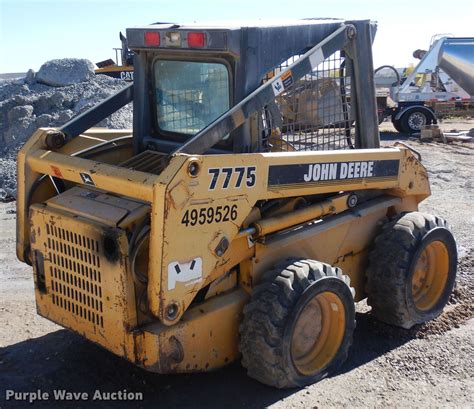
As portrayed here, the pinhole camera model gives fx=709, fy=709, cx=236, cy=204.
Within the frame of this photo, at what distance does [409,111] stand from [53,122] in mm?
9525

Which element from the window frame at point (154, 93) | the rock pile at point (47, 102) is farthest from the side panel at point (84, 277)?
the rock pile at point (47, 102)

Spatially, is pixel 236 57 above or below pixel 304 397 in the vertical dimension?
above

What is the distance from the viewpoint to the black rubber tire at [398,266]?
515 cm

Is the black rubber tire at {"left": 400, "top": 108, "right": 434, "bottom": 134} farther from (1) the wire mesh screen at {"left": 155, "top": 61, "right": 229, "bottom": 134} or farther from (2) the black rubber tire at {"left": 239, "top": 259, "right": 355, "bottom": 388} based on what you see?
(2) the black rubber tire at {"left": 239, "top": 259, "right": 355, "bottom": 388}

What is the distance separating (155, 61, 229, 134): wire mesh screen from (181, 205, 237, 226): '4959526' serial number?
35.5 inches

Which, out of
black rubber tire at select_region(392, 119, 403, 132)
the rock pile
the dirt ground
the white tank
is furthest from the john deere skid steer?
the white tank

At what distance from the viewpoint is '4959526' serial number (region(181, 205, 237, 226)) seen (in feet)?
12.6

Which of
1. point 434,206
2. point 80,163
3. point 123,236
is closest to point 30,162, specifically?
point 80,163

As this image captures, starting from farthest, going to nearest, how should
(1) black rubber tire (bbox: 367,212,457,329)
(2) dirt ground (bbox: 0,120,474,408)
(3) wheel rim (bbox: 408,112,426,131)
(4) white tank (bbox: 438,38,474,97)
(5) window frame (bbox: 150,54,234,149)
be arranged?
(4) white tank (bbox: 438,38,474,97) → (3) wheel rim (bbox: 408,112,426,131) → (1) black rubber tire (bbox: 367,212,457,329) → (5) window frame (bbox: 150,54,234,149) → (2) dirt ground (bbox: 0,120,474,408)

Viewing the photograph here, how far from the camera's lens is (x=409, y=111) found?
714 inches

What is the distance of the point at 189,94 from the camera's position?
16.0 ft

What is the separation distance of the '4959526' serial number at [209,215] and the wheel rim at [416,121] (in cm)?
1482

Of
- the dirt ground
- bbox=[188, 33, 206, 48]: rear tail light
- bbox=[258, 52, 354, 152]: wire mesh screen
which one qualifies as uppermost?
bbox=[188, 33, 206, 48]: rear tail light

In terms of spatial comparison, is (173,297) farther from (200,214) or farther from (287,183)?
(287,183)
